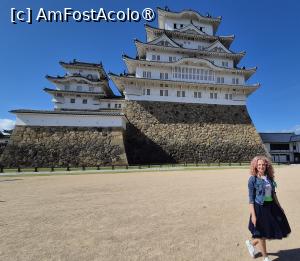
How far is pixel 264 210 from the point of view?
136 inches

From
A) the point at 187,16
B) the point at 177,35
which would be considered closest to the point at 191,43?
the point at 177,35

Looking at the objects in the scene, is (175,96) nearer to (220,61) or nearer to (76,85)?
(220,61)

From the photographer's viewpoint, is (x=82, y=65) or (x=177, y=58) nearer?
(x=177, y=58)

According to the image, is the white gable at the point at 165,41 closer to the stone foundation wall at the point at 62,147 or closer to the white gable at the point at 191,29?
the white gable at the point at 191,29

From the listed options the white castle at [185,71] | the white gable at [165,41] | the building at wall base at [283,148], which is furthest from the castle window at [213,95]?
the building at wall base at [283,148]

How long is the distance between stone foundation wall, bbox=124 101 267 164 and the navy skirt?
2570cm

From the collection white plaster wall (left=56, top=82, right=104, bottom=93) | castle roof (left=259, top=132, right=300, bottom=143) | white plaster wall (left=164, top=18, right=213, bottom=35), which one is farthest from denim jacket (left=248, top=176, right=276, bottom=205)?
castle roof (left=259, top=132, right=300, bottom=143)

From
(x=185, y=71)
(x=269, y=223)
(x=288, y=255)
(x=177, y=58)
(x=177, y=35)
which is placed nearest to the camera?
(x=269, y=223)

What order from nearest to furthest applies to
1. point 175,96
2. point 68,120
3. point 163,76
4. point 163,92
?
point 68,120 < point 163,92 < point 163,76 < point 175,96

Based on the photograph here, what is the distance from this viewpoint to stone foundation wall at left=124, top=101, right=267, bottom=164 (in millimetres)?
29844

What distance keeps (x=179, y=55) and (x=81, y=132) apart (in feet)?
65.3

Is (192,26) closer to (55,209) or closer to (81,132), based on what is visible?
(81,132)

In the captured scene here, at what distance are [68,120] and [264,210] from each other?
1010 inches

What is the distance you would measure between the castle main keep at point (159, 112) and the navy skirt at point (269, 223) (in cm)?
2228
